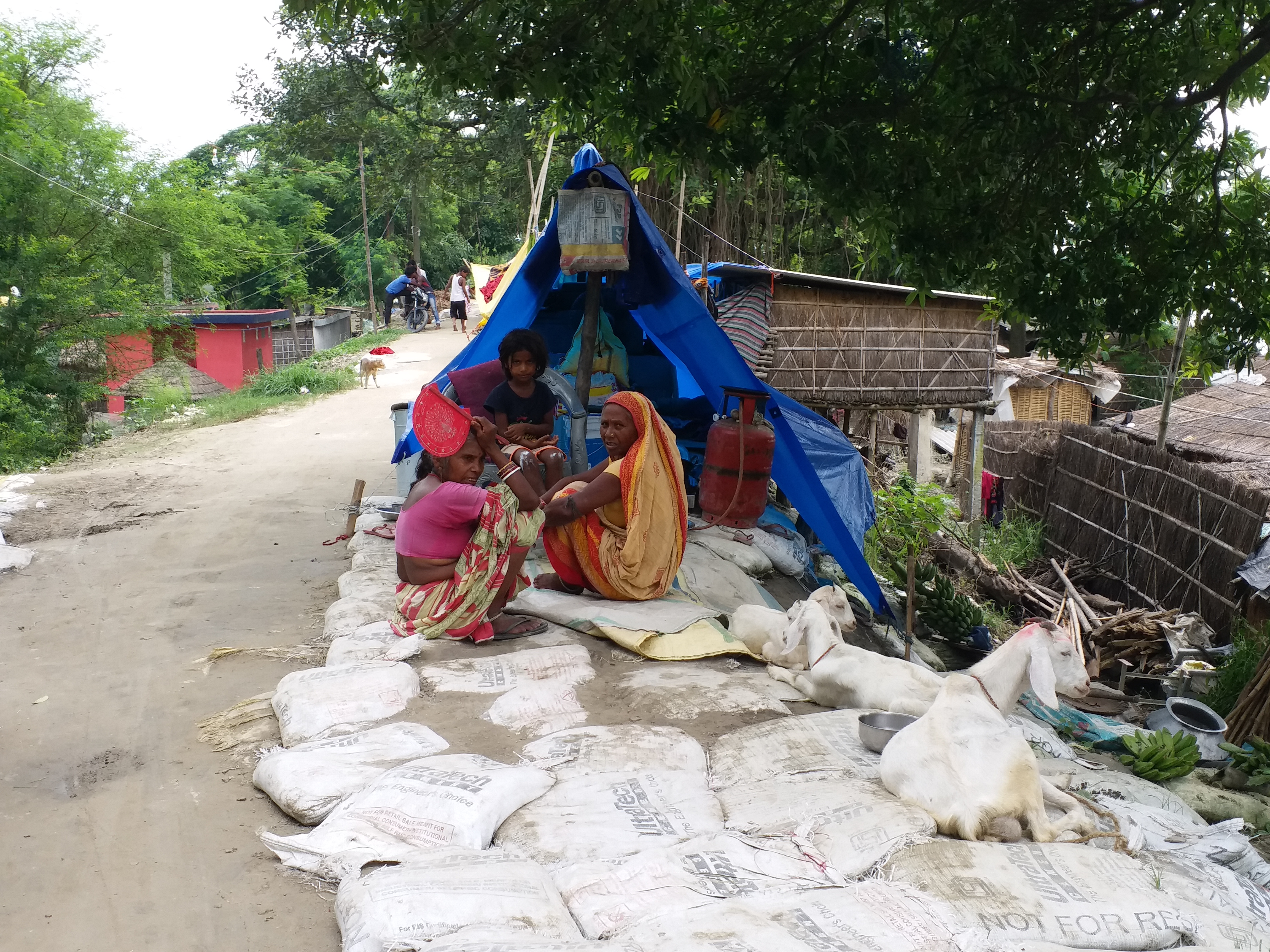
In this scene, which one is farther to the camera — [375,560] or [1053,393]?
[1053,393]

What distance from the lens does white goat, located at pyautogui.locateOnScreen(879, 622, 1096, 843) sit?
260cm

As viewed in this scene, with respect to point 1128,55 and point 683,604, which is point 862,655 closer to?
point 683,604

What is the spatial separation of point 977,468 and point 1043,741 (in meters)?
9.99

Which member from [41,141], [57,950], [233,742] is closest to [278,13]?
[41,141]

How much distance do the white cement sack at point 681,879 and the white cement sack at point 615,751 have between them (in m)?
0.59

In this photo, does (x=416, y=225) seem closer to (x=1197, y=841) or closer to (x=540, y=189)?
(x=540, y=189)

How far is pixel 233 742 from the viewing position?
3.62 m

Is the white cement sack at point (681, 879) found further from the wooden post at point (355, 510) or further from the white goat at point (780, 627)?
the wooden post at point (355, 510)

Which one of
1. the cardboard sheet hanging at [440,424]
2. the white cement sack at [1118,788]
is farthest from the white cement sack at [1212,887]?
the cardboard sheet hanging at [440,424]

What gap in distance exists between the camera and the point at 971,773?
8.70ft

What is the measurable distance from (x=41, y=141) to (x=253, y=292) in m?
12.6

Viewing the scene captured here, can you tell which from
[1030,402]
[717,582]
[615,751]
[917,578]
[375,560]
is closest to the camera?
[615,751]

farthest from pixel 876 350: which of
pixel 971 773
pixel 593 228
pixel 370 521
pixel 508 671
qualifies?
pixel 971 773

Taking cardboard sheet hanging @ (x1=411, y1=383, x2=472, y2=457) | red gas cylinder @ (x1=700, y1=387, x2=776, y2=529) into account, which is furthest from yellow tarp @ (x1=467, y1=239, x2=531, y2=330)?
cardboard sheet hanging @ (x1=411, y1=383, x2=472, y2=457)
